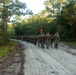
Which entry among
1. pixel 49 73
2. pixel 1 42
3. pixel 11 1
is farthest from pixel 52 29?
pixel 49 73

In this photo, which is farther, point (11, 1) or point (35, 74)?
point (11, 1)

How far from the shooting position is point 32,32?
81938 mm

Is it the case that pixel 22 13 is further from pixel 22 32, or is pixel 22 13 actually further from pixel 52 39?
pixel 22 32

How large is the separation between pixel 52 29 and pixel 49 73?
5636 centimetres

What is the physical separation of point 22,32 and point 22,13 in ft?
128

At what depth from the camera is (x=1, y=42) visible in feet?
132

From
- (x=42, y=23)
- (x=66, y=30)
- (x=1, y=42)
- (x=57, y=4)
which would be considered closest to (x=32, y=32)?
(x=42, y=23)

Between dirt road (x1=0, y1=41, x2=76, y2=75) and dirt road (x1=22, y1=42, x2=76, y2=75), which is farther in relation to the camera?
dirt road (x1=0, y1=41, x2=76, y2=75)

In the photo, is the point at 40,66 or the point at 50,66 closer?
the point at 50,66

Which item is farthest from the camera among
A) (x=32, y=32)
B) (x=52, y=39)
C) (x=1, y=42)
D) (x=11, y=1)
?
(x=32, y=32)

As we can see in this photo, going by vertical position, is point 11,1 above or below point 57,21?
above

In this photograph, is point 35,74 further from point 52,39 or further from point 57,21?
point 57,21

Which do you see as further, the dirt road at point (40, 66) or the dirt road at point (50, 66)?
the dirt road at point (40, 66)

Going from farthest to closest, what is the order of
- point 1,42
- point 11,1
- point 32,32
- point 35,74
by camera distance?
point 32,32, point 11,1, point 1,42, point 35,74
